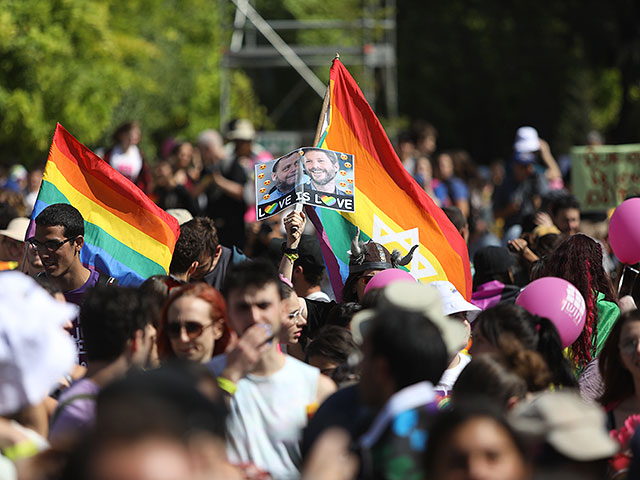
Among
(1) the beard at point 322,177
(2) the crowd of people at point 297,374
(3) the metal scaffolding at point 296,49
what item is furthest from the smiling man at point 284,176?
(3) the metal scaffolding at point 296,49

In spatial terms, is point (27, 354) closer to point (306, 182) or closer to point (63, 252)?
point (63, 252)

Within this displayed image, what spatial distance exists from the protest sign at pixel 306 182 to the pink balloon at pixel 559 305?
1.82m

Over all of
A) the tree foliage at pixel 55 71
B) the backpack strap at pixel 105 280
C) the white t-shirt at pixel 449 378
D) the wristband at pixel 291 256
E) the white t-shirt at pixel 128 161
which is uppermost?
the tree foliage at pixel 55 71

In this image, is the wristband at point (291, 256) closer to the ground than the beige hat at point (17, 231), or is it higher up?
closer to the ground

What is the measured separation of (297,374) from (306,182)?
8.86 ft

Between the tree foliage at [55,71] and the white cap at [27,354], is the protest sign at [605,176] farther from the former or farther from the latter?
the tree foliage at [55,71]

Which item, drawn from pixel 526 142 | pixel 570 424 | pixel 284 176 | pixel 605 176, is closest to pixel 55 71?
pixel 526 142

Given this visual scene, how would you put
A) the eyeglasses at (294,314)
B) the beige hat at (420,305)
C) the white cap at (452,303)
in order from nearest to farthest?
the beige hat at (420,305) → the eyeglasses at (294,314) → the white cap at (452,303)

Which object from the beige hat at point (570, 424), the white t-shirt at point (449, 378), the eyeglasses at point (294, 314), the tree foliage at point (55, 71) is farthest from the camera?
the tree foliage at point (55, 71)

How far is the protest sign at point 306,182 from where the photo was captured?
6.88 meters

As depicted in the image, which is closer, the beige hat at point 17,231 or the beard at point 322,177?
the beard at point 322,177

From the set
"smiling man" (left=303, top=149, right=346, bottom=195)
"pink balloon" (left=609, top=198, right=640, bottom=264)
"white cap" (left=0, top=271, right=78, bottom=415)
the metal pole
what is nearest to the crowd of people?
"white cap" (left=0, top=271, right=78, bottom=415)

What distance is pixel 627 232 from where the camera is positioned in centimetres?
710

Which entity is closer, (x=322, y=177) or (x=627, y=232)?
(x=322, y=177)
